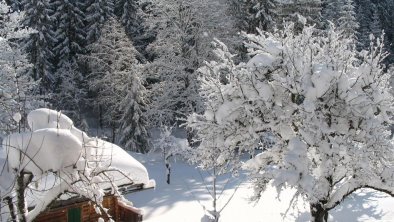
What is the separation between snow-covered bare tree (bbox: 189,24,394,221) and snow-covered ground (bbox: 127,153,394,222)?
4.38 m

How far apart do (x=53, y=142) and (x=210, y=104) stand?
28.0 ft

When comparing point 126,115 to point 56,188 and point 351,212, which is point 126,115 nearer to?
point 351,212

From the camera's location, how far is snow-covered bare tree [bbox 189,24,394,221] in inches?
461

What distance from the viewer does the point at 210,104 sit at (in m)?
13.8

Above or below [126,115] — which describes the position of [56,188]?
below

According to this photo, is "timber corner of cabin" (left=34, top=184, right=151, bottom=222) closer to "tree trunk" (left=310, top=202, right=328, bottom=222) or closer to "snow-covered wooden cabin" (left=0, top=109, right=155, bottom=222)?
"tree trunk" (left=310, top=202, right=328, bottom=222)

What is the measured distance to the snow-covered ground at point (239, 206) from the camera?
19109 millimetres

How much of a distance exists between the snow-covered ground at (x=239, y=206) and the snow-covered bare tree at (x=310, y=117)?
14.4 feet

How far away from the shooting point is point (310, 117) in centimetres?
1166

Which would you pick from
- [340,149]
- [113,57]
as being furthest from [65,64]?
[340,149]

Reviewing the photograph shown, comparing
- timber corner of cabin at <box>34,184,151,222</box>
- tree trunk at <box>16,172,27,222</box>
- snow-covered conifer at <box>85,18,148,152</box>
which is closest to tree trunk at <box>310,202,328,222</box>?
timber corner of cabin at <box>34,184,151,222</box>

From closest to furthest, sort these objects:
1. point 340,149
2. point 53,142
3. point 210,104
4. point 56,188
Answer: point 53,142 → point 56,188 → point 340,149 → point 210,104

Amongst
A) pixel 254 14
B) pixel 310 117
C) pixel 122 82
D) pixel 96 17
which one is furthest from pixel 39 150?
pixel 96 17

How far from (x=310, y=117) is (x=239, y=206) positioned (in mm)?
10212
